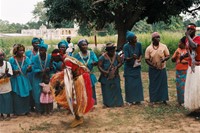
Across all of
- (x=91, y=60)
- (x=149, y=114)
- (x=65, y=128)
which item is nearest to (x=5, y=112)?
(x=65, y=128)

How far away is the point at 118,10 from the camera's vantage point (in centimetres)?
1495

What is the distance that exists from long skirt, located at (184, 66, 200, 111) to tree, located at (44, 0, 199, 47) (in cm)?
758

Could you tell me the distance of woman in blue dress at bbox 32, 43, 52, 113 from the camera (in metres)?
7.08

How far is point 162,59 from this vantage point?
7.50m

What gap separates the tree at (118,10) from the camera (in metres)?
Answer: 13.9

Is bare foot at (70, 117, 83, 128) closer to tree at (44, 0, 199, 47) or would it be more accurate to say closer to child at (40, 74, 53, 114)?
child at (40, 74, 53, 114)

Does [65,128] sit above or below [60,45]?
below

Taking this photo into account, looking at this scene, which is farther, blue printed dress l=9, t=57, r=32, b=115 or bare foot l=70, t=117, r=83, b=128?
blue printed dress l=9, t=57, r=32, b=115

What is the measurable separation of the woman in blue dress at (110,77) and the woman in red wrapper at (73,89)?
4.87ft

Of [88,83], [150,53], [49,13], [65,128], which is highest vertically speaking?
[49,13]

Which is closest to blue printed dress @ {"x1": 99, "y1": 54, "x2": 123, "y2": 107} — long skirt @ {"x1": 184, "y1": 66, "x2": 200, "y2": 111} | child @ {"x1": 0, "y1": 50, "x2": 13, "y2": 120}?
long skirt @ {"x1": 184, "y1": 66, "x2": 200, "y2": 111}

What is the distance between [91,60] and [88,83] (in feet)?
4.43

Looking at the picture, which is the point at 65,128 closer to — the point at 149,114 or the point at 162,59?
the point at 149,114

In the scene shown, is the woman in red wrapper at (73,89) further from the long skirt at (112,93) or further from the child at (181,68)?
the child at (181,68)
